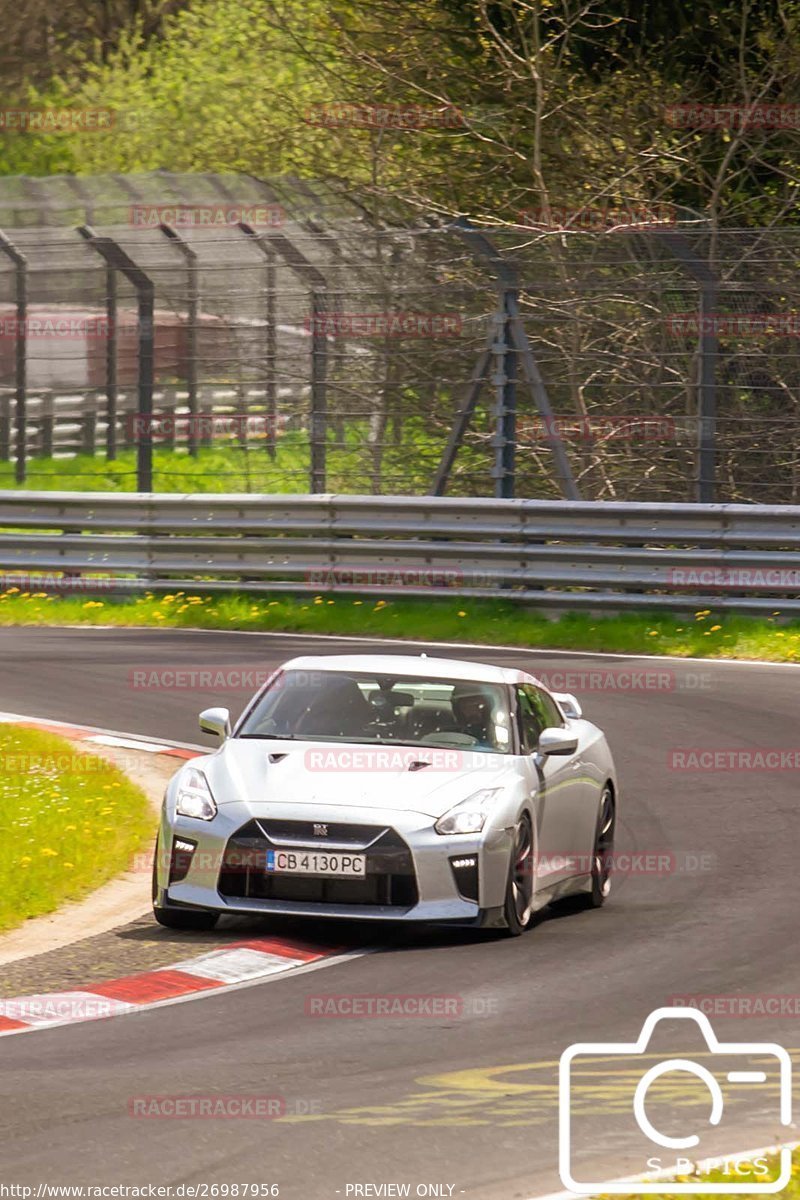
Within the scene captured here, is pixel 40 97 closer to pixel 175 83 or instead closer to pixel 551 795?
pixel 175 83

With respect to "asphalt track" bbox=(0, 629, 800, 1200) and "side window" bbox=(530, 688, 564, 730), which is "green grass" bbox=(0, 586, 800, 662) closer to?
"asphalt track" bbox=(0, 629, 800, 1200)

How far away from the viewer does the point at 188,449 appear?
76.8 ft

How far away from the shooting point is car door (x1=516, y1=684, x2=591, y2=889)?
10.6 metres

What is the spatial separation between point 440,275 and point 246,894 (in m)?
13.4

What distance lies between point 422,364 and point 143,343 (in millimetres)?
3073

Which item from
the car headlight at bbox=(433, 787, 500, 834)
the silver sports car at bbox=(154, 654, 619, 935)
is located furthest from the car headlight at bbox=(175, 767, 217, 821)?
the car headlight at bbox=(433, 787, 500, 834)

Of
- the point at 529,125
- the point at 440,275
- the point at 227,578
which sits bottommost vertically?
the point at 227,578

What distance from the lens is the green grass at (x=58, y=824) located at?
10664mm

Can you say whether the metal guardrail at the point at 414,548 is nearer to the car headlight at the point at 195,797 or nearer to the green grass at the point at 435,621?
the green grass at the point at 435,621

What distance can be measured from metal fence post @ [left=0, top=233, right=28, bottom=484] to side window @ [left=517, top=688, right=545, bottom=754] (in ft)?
46.7

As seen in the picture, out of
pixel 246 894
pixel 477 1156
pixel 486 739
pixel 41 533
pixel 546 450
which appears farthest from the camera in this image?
pixel 41 533

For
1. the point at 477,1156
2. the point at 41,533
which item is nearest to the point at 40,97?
the point at 41,533

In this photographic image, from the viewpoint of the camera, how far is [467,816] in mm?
9906

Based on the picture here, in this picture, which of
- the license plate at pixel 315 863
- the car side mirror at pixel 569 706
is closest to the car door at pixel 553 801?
the car side mirror at pixel 569 706
